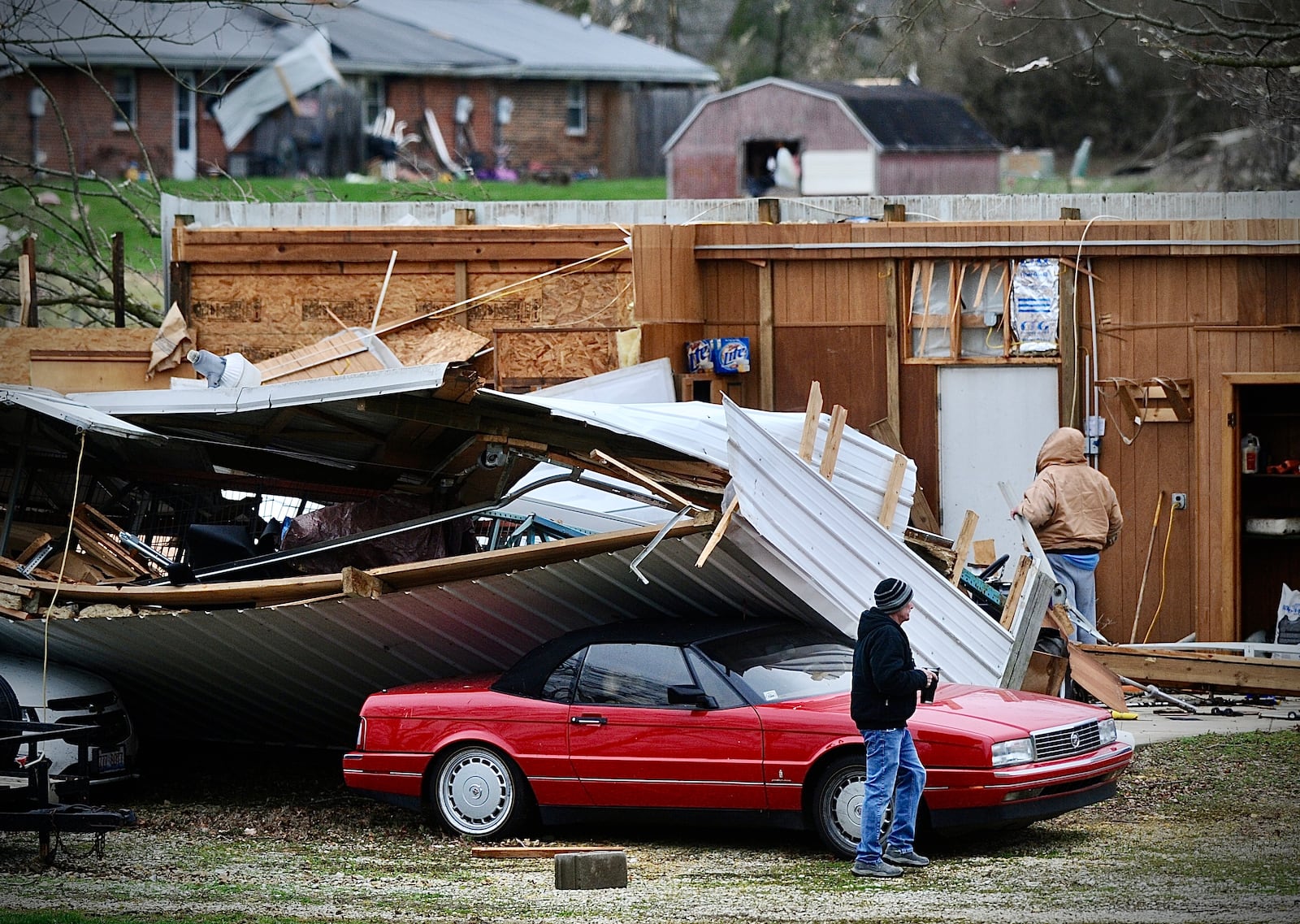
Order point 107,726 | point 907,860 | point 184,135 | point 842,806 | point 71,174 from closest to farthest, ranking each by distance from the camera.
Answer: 1. point 907,860
2. point 842,806
3. point 107,726
4. point 71,174
5. point 184,135

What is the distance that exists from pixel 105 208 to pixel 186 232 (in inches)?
881

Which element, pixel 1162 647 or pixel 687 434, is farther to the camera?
pixel 1162 647

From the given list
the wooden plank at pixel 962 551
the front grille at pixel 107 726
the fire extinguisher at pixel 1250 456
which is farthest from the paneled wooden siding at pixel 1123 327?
the front grille at pixel 107 726

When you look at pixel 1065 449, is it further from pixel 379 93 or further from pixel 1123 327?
pixel 379 93

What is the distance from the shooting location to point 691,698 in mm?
9406

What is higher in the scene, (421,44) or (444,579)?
(421,44)

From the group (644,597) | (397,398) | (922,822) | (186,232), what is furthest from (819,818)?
(186,232)

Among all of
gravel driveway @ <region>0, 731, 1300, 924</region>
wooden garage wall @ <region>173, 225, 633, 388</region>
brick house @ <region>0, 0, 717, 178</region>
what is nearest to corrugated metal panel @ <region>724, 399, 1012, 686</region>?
gravel driveway @ <region>0, 731, 1300, 924</region>

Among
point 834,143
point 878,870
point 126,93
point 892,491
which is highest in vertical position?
point 126,93

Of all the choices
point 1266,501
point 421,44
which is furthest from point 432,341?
point 421,44

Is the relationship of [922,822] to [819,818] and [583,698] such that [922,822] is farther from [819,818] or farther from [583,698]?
[583,698]

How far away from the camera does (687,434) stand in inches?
415

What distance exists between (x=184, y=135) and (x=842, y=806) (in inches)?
1513

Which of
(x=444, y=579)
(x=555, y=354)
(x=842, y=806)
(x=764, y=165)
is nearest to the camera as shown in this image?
(x=842, y=806)
